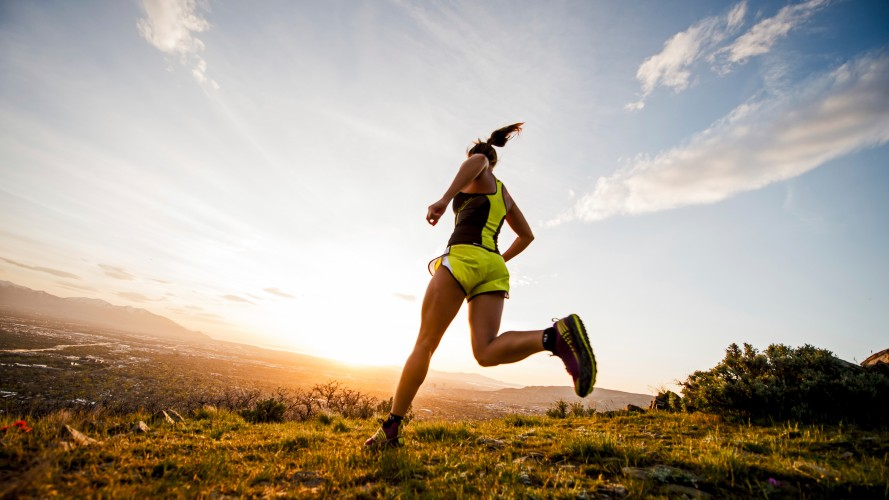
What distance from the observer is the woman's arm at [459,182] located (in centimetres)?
302

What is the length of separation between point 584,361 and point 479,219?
5.33 ft

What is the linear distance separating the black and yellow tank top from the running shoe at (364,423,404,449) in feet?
6.39

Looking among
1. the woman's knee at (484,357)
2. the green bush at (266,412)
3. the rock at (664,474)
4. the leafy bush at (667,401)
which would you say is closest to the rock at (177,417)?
the green bush at (266,412)

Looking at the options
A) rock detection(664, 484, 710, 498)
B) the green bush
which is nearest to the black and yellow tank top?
rock detection(664, 484, 710, 498)

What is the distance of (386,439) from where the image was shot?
3334mm

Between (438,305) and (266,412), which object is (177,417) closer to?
(266,412)

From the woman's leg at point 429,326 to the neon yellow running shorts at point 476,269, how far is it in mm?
90

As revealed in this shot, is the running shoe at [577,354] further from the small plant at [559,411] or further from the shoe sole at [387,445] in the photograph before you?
the small plant at [559,411]

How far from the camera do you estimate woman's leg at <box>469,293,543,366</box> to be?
9.55 feet

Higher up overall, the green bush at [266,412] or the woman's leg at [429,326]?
the woman's leg at [429,326]

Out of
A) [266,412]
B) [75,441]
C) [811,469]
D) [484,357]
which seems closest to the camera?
[811,469]

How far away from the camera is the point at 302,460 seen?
2.92m

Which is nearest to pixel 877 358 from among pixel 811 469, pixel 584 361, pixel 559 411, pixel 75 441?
pixel 559 411

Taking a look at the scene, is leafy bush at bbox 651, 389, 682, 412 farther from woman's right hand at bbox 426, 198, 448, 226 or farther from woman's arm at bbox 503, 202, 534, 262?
woman's right hand at bbox 426, 198, 448, 226
